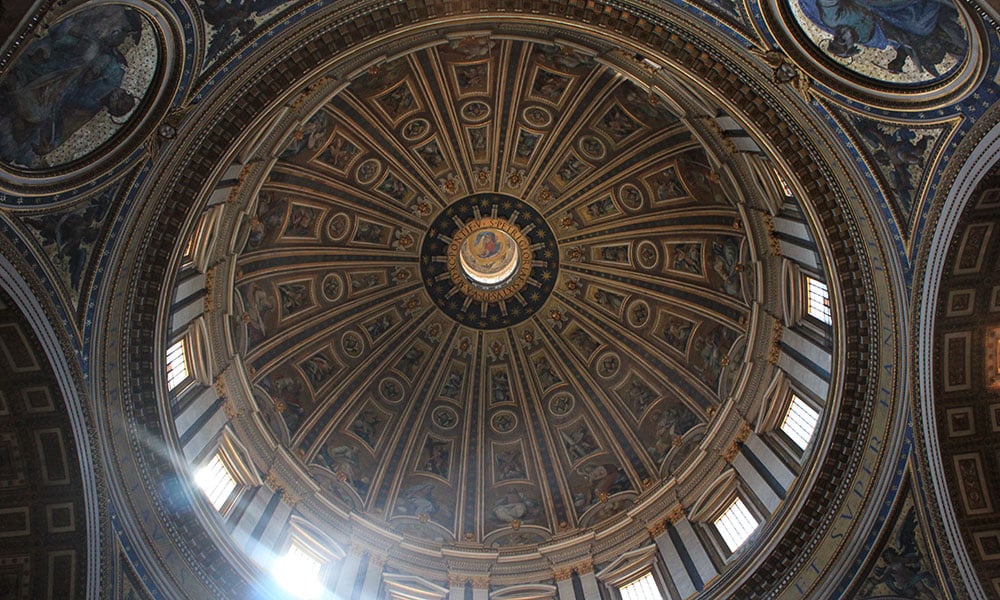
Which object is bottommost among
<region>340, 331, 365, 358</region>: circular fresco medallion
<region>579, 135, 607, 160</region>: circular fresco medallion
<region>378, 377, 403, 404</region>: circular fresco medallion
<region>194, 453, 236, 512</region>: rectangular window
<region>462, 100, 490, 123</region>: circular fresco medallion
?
<region>194, 453, 236, 512</region>: rectangular window

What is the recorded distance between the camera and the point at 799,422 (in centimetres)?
1959

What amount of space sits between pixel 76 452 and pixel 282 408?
11002 mm

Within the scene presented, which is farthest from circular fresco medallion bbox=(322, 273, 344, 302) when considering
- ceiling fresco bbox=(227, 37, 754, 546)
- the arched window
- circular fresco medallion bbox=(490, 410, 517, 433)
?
the arched window

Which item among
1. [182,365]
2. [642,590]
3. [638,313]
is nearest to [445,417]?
[638,313]

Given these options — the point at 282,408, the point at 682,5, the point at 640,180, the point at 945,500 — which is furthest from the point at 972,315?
the point at 282,408

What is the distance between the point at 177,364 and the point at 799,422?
15.3 m

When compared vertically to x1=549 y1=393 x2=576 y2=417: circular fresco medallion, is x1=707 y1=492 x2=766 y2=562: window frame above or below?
below

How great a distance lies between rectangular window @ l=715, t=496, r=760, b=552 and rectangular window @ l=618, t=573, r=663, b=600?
2302mm

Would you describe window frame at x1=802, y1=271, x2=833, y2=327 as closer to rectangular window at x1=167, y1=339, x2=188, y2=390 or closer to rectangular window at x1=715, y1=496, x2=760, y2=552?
rectangular window at x1=715, y1=496, x2=760, y2=552

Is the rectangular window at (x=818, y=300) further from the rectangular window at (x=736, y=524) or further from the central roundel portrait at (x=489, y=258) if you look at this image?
the central roundel portrait at (x=489, y=258)

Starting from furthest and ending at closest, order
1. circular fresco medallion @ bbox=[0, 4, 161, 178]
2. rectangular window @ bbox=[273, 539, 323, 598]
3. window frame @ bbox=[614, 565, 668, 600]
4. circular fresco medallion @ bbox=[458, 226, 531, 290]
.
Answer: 1. circular fresco medallion @ bbox=[458, 226, 531, 290]
2. window frame @ bbox=[614, 565, 668, 600]
3. rectangular window @ bbox=[273, 539, 323, 598]
4. circular fresco medallion @ bbox=[0, 4, 161, 178]

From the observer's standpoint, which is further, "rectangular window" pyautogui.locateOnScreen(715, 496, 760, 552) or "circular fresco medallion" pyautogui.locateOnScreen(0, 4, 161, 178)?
"rectangular window" pyautogui.locateOnScreen(715, 496, 760, 552)

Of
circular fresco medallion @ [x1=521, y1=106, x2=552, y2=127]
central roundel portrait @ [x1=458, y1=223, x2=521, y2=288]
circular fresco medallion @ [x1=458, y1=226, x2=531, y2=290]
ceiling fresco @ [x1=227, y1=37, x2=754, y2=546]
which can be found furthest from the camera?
central roundel portrait @ [x1=458, y1=223, x2=521, y2=288]

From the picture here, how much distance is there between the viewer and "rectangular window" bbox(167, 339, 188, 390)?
1806 centimetres
